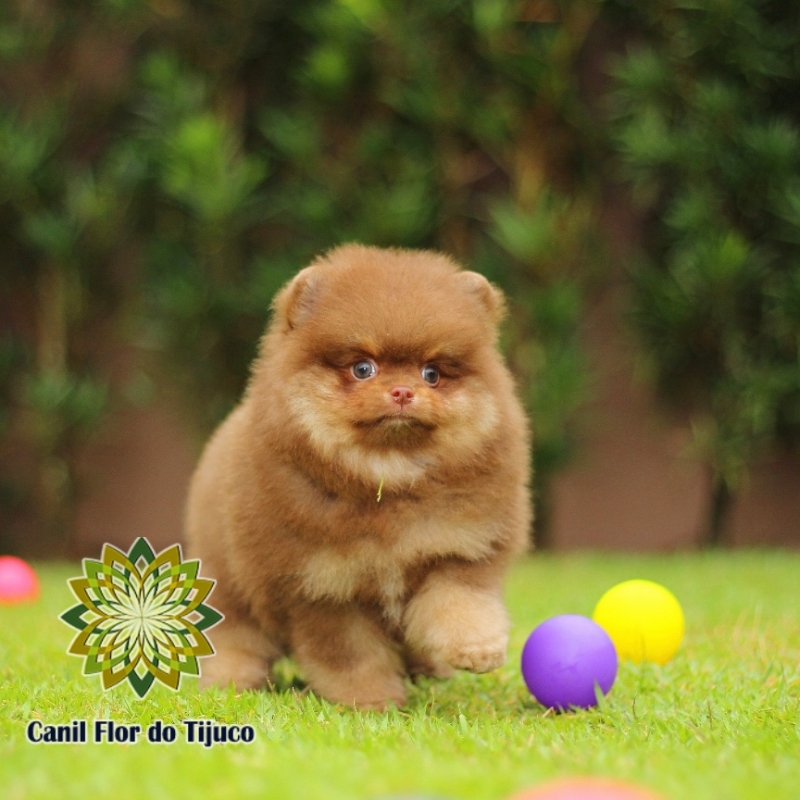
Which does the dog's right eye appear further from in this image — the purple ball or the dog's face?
the purple ball

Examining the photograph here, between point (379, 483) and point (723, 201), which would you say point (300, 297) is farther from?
point (723, 201)

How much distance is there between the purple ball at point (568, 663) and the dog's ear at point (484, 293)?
0.83 m

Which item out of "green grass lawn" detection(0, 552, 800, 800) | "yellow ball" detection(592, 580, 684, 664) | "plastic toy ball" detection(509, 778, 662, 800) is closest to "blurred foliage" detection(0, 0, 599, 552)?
"yellow ball" detection(592, 580, 684, 664)

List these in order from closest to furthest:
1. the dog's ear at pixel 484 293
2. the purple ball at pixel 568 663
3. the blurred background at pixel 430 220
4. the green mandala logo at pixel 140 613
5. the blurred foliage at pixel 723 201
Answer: the green mandala logo at pixel 140 613 < the purple ball at pixel 568 663 < the dog's ear at pixel 484 293 < the blurred foliage at pixel 723 201 < the blurred background at pixel 430 220

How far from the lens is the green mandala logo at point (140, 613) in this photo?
7.97 ft

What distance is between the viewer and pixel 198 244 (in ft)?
20.8

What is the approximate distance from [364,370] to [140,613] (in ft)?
2.59

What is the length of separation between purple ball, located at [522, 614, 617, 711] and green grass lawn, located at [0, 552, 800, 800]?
6 cm

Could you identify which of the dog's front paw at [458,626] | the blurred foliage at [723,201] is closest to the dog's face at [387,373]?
the dog's front paw at [458,626]

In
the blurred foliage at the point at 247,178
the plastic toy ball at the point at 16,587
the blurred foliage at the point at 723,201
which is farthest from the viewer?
the blurred foliage at the point at 247,178

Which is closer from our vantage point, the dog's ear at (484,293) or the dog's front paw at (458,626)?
the dog's front paw at (458,626)

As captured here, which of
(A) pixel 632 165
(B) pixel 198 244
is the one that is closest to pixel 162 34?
(B) pixel 198 244

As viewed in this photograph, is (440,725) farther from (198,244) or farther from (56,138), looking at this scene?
(56,138)

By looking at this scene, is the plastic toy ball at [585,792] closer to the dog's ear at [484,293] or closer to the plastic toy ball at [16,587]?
the dog's ear at [484,293]
